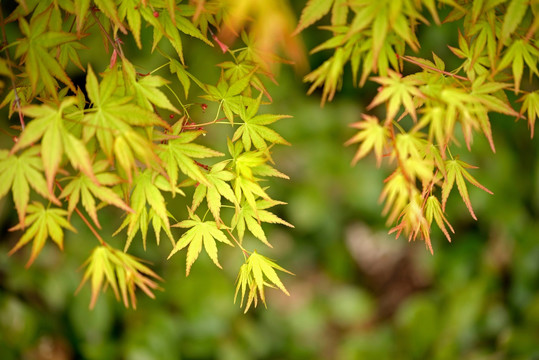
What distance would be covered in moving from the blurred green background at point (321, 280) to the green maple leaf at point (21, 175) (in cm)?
132

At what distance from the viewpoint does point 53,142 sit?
571 mm

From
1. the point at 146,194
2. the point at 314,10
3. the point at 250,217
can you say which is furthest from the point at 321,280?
the point at 314,10

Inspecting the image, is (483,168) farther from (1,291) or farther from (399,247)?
(1,291)

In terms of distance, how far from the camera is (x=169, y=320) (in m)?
1.87

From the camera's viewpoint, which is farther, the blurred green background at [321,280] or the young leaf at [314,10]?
the blurred green background at [321,280]

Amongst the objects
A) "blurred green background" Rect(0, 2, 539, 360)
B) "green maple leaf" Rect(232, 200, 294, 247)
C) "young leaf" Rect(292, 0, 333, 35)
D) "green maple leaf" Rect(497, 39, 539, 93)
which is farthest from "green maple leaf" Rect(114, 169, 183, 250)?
"blurred green background" Rect(0, 2, 539, 360)

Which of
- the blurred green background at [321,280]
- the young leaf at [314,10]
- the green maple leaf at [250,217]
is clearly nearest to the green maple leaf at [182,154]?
the green maple leaf at [250,217]

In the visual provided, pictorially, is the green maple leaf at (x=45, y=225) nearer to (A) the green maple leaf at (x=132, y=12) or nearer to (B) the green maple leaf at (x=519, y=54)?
(A) the green maple leaf at (x=132, y=12)

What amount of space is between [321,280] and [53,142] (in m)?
1.96

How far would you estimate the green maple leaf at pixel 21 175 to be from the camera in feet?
1.98

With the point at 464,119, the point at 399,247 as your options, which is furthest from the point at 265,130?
the point at 399,247

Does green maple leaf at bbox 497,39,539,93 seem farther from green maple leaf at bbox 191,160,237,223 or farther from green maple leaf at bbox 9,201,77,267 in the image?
green maple leaf at bbox 9,201,77,267

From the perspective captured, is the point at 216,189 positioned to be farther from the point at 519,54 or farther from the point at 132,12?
the point at 519,54

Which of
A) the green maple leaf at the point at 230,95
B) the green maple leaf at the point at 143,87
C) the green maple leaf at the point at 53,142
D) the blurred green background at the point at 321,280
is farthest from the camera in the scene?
the blurred green background at the point at 321,280
